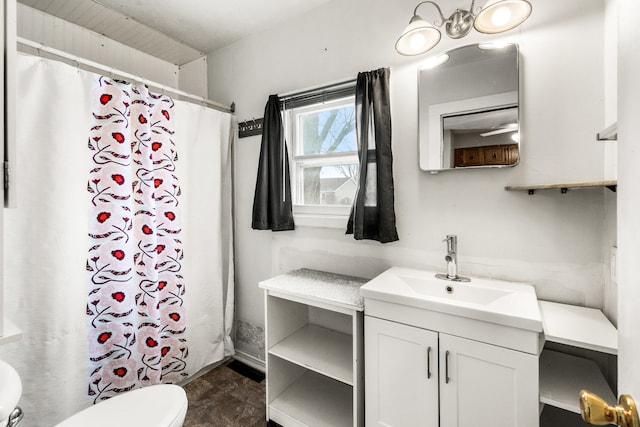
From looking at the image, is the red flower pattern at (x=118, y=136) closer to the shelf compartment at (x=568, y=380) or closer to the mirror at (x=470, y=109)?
the mirror at (x=470, y=109)

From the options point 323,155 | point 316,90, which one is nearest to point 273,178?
point 323,155

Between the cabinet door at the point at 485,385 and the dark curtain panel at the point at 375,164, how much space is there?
637 millimetres

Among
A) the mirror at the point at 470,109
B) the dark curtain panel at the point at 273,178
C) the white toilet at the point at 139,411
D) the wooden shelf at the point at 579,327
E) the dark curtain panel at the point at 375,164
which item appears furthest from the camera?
the dark curtain panel at the point at 273,178

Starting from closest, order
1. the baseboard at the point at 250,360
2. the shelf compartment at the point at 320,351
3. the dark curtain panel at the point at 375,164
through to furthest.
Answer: the shelf compartment at the point at 320,351, the dark curtain panel at the point at 375,164, the baseboard at the point at 250,360

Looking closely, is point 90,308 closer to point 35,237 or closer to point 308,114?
point 35,237

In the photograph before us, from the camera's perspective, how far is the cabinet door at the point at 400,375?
46.9 inches

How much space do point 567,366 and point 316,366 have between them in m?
1.08

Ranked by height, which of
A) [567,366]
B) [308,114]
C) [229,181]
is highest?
[308,114]

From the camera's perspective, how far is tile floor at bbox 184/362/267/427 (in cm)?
172

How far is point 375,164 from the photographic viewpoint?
164 cm

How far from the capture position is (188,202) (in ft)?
6.82

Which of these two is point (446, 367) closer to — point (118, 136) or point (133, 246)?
point (133, 246)

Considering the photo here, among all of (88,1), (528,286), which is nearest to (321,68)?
(88,1)

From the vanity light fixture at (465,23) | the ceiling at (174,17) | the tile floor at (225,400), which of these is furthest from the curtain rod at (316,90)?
the tile floor at (225,400)
